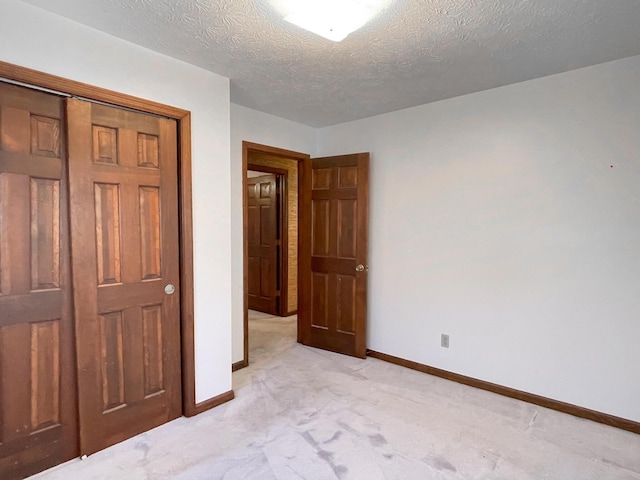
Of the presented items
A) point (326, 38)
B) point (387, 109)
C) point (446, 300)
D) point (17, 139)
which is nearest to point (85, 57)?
point (17, 139)

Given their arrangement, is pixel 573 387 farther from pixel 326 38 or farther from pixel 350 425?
pixel 326 38

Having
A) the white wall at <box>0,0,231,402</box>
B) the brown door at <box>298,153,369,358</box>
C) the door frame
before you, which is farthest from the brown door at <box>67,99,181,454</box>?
the door frame

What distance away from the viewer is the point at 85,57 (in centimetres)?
199

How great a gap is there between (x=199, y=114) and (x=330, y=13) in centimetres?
119

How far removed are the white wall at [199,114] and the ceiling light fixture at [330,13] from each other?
3.24 ft

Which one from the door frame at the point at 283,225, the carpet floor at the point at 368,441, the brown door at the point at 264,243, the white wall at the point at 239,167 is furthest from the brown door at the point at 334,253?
the brown door at the point at 264,243

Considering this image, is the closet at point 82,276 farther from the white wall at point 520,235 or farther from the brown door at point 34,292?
the white wall at point 520,235

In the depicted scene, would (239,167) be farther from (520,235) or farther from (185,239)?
(520,235)

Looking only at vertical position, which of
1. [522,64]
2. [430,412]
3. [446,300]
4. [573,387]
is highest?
[522,64]

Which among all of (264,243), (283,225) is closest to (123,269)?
(283,225)

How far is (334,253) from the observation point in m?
3.80

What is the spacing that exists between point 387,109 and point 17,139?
286 centimetres

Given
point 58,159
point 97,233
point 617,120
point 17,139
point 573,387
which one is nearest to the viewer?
point 17,139

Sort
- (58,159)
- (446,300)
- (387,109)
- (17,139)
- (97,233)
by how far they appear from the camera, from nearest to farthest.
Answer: (17,139) → (58,159) → (97,233) → (446,300) → (387,109)
